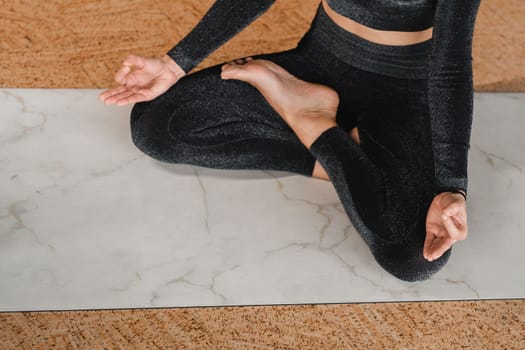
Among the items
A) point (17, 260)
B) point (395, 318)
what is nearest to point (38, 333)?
point (17, 260)

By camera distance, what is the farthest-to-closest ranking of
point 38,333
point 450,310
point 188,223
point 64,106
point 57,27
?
point 57,27 → point 64,106 → point 188,223 → point 450,310 → point 38,333

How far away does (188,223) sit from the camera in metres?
1.65

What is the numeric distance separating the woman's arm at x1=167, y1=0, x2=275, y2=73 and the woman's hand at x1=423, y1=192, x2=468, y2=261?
0.50 metres

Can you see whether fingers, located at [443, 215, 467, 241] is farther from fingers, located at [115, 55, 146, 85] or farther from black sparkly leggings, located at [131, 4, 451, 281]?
fingers, located at [115, 55, 146, 85]

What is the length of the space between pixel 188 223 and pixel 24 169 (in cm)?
38

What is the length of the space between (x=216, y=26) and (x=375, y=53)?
12.2 inches

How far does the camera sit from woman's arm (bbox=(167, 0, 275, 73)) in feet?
5.20

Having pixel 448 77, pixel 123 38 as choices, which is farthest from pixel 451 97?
pixel 123 38

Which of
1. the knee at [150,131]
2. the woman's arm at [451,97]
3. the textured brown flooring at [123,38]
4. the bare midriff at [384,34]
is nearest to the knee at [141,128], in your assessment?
the knee at [150,131]

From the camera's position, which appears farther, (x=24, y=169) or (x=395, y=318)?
(x=24, y=169)

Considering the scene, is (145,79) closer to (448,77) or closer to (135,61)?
(135,61)

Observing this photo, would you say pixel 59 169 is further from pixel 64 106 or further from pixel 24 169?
pixel 64 106

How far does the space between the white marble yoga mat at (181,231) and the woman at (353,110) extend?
7 centimetres

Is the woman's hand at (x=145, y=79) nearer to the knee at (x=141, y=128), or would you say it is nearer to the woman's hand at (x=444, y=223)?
the knee at (x=141, y=128)
